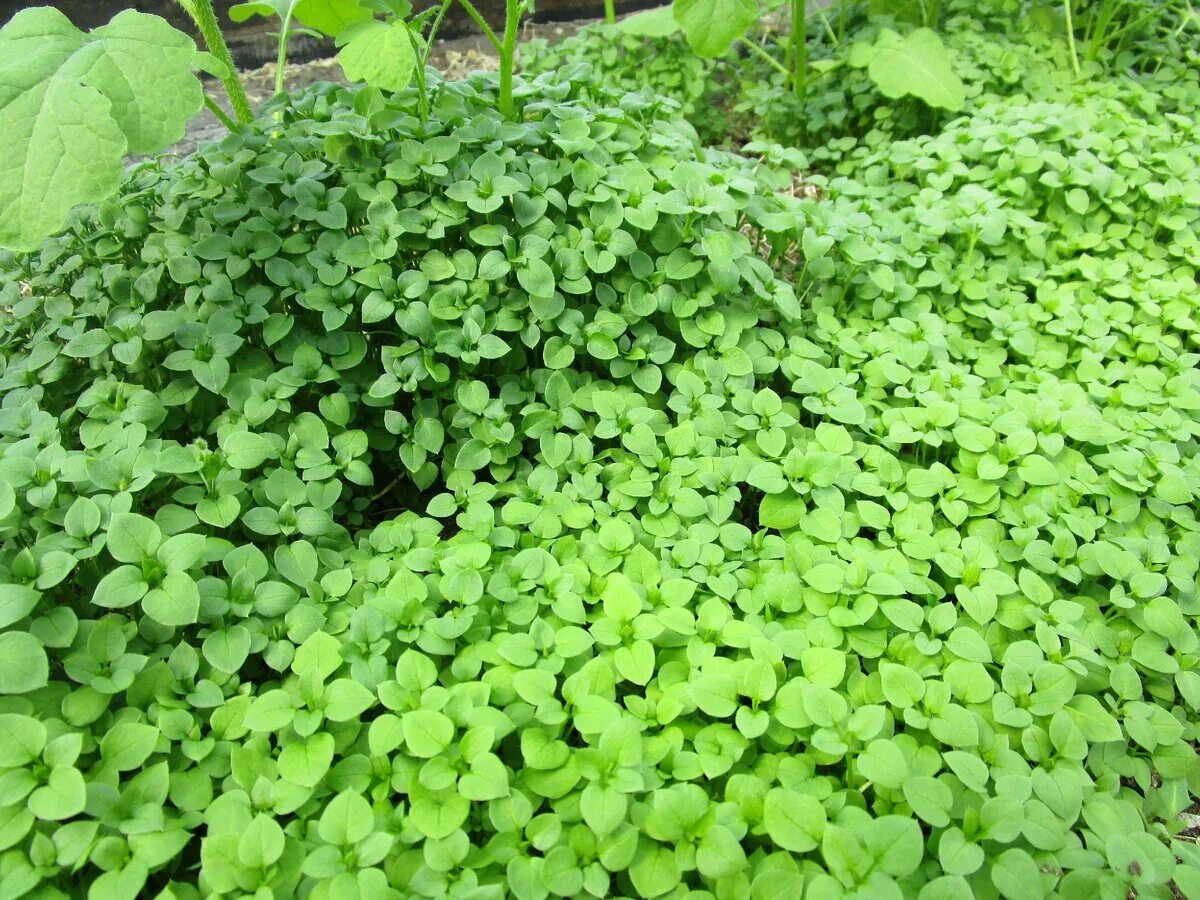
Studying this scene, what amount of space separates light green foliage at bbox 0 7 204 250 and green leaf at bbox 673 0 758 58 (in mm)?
1766

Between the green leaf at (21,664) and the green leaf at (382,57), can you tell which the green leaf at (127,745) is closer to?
the green leaf at (21,664)

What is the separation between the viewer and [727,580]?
1732 mm

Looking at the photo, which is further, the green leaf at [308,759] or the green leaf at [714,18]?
the green leaf at [714,18]

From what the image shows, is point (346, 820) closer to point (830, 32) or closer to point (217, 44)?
point (217, 44)

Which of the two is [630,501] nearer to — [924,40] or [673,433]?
[673,433]

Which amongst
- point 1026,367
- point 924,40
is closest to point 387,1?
point 1026,367

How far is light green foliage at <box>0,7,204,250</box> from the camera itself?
1652 mm

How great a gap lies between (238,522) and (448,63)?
3.64 metres

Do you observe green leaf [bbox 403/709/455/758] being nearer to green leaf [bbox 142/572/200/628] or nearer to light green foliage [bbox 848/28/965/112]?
green leaf [bbox 142/572/200/628]

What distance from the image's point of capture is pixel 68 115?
65.8 inches

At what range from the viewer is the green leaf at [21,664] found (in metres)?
1.32

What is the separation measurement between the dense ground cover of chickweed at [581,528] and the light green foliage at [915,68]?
69 centimetres

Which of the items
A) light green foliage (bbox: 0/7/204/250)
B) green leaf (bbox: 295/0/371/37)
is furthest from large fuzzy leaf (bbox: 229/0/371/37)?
light green foliage (bbox: 0/7/204/250)

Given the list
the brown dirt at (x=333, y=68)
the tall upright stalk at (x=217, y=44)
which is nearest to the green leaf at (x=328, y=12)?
the tall upright stalk at (x=217, y=44)
